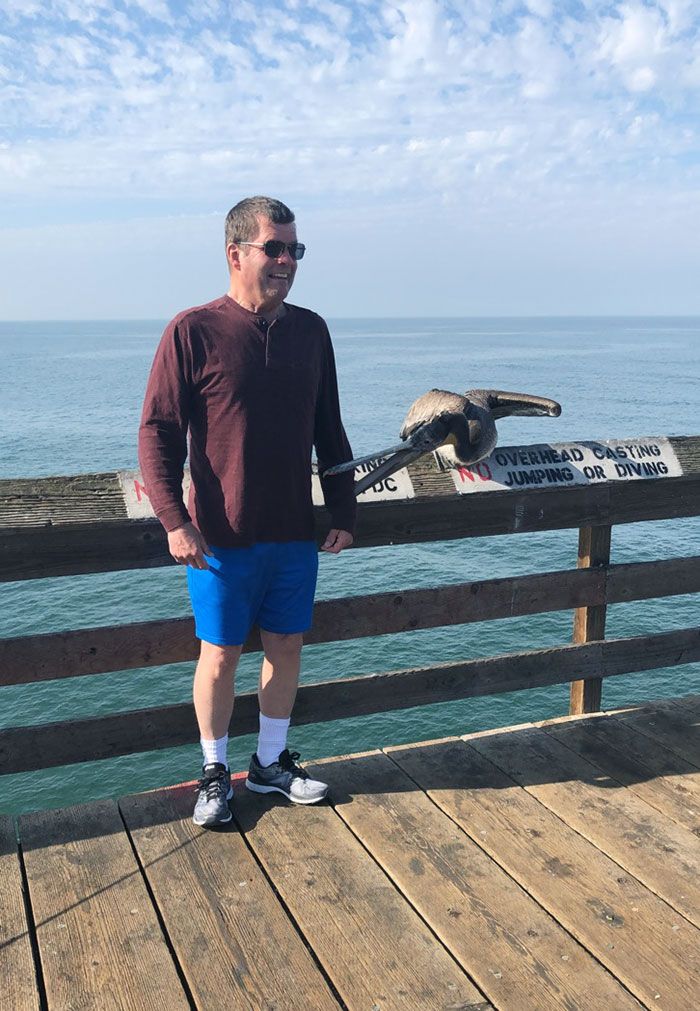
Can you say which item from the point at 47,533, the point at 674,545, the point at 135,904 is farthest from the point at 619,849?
the point at 674,545

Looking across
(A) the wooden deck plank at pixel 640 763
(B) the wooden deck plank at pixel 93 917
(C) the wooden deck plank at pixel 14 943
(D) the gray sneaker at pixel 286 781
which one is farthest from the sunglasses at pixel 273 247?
(A) the wooden deck plank at pixel 640 763

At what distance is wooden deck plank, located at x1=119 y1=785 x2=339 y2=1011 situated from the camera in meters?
2.40

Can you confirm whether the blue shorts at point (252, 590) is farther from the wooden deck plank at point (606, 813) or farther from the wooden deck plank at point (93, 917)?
the wooden deck plank at point (606, 813)

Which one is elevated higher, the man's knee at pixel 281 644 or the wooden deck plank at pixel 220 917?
the man's knee at pixel 281 644

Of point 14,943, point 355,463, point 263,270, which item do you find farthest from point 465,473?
point 14,943

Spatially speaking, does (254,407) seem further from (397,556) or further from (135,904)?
(397,556)

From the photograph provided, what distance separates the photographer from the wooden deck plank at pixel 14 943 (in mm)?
2375

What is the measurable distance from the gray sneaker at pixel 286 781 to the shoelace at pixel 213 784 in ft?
0.48

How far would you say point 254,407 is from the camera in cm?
314

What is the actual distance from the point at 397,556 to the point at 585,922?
16791mm

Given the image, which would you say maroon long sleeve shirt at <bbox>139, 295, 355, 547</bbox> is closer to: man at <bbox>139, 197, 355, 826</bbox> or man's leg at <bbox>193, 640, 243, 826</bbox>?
man at <bbox>139, 197, 355, 826</bbox>

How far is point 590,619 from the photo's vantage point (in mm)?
4211

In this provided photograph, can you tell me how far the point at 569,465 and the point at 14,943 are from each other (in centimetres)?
269

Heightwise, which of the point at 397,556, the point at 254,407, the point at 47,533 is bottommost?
the point at 397,556
